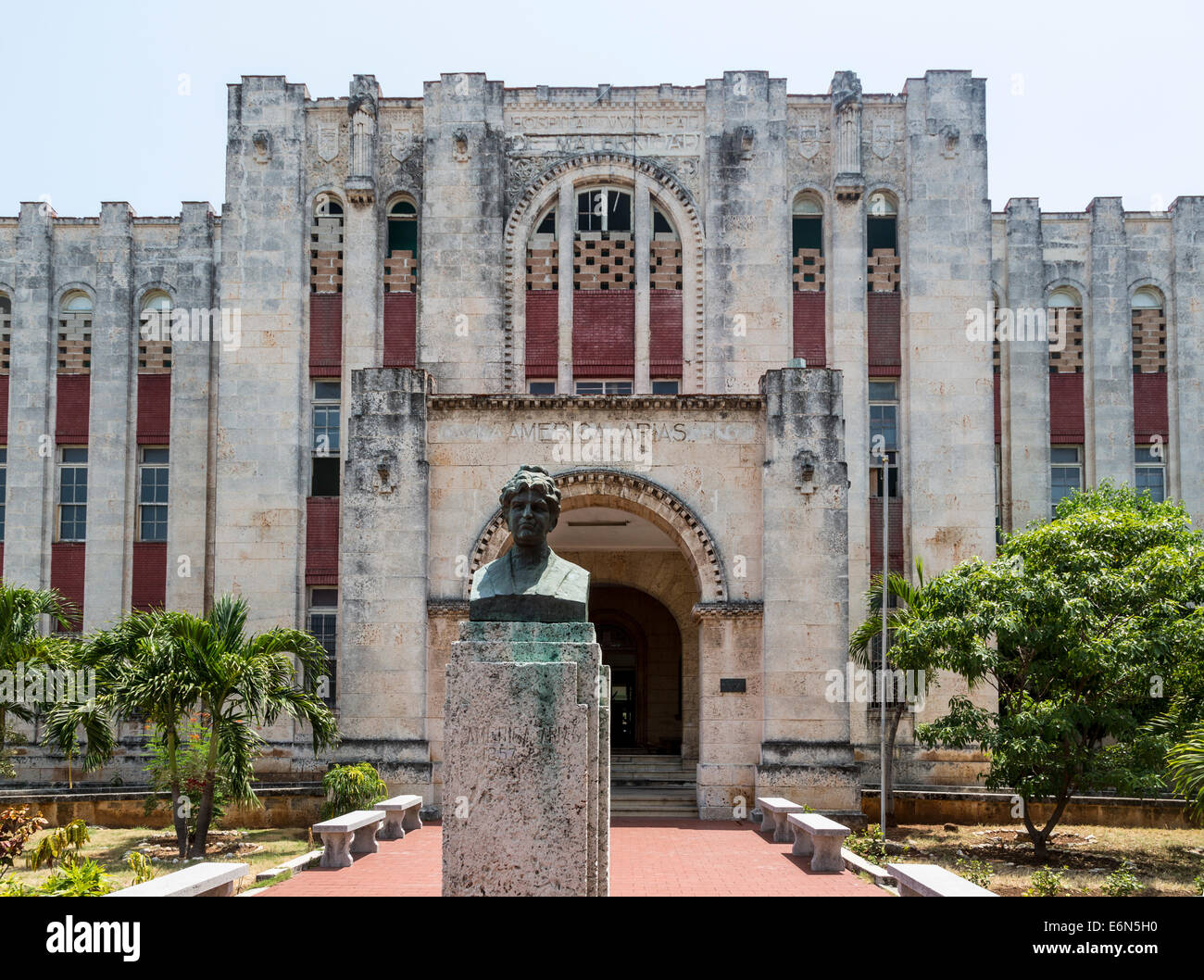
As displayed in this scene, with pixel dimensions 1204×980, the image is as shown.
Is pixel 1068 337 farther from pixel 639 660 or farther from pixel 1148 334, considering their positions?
pixel 639 660

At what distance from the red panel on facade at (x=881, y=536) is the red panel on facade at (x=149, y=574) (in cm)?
1648

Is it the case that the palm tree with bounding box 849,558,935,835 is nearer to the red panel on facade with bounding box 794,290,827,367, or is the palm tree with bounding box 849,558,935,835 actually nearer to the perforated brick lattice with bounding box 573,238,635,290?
the red panel on facade with bounding box 794,290,827,367

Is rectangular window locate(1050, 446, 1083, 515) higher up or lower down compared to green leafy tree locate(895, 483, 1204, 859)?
higher up

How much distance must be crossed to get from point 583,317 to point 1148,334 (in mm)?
13821

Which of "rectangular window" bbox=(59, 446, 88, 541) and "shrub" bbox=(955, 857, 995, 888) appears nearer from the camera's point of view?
"shrub" bbox=(955, 857, 995, 888)

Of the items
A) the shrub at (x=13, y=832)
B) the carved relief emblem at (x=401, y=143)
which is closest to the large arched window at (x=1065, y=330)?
the carved relief emblem at (x=401, y=143)

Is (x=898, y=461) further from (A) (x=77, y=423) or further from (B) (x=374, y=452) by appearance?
(A) (x=77, y=423)

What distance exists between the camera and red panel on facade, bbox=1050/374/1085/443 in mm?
29156

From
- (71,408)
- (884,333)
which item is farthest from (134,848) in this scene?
(884,333)

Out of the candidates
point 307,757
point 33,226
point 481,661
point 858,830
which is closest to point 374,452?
point 307,757

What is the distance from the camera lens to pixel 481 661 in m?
9.62

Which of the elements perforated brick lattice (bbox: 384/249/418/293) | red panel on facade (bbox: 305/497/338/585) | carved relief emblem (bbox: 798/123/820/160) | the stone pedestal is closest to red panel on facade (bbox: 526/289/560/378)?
perforated brick lattice (bbox: 384/249/418/293)

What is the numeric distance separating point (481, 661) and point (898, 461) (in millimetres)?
20032

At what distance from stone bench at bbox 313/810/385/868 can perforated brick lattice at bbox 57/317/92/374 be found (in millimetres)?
17883
